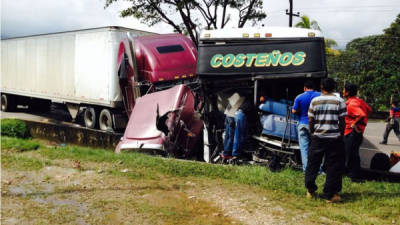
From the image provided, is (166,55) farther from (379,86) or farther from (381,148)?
(379,86)

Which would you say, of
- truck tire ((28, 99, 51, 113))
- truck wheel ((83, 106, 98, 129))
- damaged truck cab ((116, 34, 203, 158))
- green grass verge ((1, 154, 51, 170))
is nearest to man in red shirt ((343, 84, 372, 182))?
damaged truck cab ((116, 34, 203, 158))

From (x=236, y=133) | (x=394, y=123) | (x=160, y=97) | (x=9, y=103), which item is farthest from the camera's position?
(x=9, y=103)

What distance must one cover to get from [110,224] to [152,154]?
171 inches

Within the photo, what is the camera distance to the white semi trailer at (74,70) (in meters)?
14.1

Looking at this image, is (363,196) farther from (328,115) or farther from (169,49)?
(169,49)

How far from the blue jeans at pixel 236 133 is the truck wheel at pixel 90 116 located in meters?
8.26

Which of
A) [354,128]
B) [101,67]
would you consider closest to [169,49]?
[101,67]

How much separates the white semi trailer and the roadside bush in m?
3.23

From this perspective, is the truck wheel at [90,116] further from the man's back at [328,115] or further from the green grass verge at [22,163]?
the man's back at [328,115]

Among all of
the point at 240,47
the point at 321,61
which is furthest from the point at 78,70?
the point at 321,61

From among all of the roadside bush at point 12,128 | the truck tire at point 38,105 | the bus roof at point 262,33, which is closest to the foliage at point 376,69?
the truck tire at point 38,105

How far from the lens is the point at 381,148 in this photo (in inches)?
486

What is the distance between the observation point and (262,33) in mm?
8164

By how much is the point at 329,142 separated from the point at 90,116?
1163 centimetres
